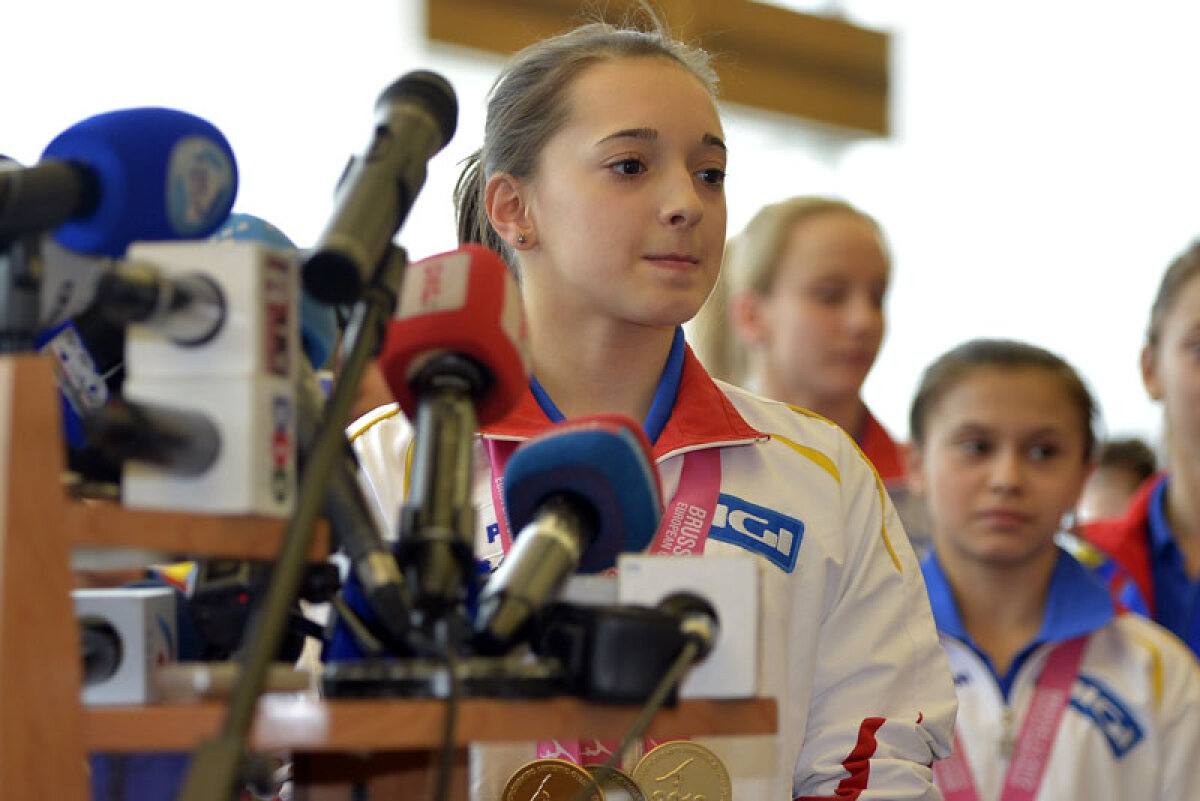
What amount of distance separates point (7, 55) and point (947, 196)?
3.83m

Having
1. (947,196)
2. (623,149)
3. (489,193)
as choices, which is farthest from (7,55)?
(947,196)

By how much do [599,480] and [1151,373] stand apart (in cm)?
207

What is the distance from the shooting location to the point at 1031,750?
7.59 ft

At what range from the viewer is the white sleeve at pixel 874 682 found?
4.90 ft

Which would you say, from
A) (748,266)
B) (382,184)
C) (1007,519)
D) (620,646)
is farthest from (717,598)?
(748,266)

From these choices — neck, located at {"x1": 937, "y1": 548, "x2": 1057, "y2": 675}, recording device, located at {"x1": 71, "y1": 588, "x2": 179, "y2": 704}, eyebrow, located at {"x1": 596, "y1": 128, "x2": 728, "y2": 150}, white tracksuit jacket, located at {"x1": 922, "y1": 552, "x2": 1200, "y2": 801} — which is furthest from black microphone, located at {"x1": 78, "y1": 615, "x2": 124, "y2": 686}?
neck, located at {"x1": 937, "y1": 548, "x2": 1057, "y2": 675}

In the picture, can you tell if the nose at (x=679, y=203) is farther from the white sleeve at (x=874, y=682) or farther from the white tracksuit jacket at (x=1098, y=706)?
the white tracksuit jacket at (x=1098, y=706)

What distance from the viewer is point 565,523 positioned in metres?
0.91

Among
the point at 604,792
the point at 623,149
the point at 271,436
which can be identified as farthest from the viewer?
the point at 623,149

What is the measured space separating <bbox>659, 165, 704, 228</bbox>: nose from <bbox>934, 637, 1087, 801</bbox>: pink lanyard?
1130mm

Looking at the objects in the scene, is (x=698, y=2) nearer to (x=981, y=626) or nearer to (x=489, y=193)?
(x=981, y=626)

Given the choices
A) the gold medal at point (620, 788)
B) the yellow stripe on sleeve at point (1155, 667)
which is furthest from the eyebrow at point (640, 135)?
the yellow stripe on sleeve at point (1155, 667)

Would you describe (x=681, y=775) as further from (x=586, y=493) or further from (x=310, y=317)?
(x=310, y=317)

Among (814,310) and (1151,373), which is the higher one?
(814,310)
